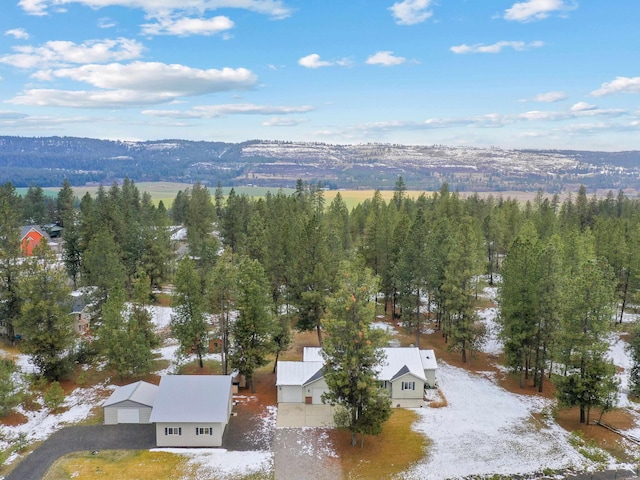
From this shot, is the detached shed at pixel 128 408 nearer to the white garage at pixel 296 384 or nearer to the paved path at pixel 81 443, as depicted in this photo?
the paved path at pixel 81 443

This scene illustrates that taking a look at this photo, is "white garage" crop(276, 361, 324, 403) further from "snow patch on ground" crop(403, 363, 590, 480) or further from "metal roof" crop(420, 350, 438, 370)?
"metal roof" crop(420, 350, 438, 370)

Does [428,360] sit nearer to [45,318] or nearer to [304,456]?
[304,456]

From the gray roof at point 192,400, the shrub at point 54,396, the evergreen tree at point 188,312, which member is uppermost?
the evergreen tree at point 188,312

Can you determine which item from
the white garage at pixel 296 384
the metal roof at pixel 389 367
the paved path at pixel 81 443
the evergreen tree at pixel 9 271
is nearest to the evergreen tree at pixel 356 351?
the metal roof at pixel 389 367

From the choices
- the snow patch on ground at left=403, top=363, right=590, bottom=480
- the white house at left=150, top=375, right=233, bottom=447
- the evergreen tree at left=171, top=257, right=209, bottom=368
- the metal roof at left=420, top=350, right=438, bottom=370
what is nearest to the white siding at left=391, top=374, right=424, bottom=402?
the snow patch on ground at left=403, top=363, right=590, bottom=480

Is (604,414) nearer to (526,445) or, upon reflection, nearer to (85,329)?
(526,445)
